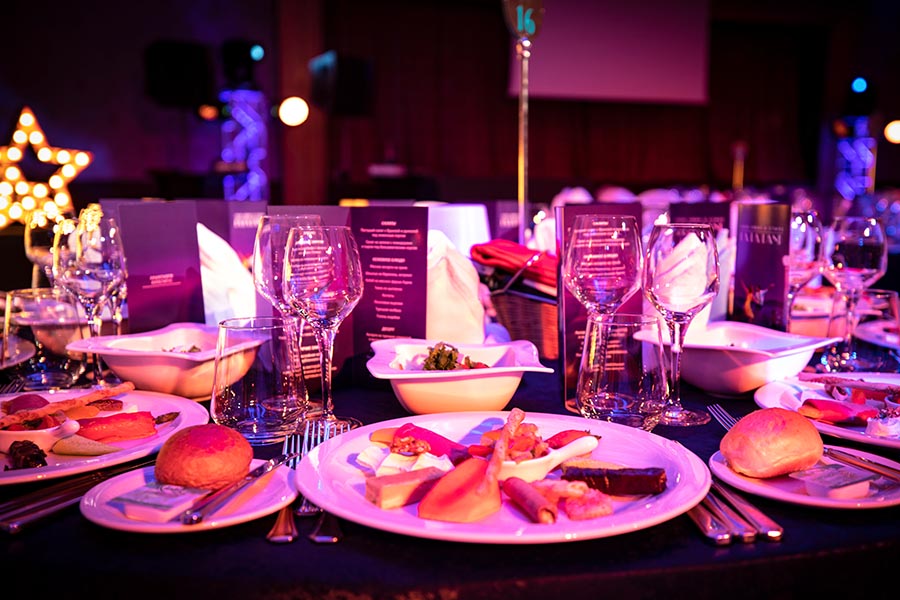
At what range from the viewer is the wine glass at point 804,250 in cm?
169

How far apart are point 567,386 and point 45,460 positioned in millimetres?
788

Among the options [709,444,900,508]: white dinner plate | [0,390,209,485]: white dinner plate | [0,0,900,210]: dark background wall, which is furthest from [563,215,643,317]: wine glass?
[0,0,900,210]: dark background wall

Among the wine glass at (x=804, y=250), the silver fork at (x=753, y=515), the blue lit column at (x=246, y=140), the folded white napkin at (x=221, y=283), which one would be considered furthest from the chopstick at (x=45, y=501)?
the blue lit column at (x=246, y=140)

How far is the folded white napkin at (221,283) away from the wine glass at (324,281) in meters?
0.37

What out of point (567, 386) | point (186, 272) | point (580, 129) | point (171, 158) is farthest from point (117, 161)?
point (567, 386)

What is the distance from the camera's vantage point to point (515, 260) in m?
1.58

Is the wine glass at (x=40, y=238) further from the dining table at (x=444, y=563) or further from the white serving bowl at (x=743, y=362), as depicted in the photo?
→ the white serving bowl at (x=743, y=362)

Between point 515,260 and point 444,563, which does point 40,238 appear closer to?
point 515,260

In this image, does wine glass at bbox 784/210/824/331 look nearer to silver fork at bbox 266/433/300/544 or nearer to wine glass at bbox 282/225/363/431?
wine glass at bbox 282/225/363/431

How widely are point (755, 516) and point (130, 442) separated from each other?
76cm

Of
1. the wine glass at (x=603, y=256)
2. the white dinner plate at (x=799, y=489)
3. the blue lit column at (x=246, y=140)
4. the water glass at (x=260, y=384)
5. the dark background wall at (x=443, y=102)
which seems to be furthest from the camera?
the blue lit column at (x=246, y=140)

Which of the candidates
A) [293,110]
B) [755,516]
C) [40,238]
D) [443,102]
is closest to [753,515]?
[755,516]

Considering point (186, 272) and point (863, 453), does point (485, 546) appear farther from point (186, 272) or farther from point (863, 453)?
point (186, 272)

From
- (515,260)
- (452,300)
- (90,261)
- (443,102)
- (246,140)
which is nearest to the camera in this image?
(90,261)
